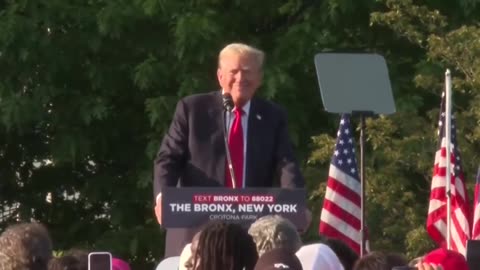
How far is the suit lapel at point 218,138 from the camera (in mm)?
7879

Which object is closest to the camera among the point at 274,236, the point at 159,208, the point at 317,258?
the point at 274,236

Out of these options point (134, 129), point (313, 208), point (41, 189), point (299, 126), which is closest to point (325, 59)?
point (313, 208)

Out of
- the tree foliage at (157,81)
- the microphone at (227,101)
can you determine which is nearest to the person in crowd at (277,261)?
the microphone at (227,101)

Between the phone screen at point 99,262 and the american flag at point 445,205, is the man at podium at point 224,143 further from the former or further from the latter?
the american flag at point 445,205

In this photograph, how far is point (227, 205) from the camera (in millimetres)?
7219

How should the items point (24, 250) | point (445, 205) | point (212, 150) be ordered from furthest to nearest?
point (445, 205)
point (212, 150)
point (24, 250)

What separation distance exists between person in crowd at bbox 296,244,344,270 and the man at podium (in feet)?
4.24

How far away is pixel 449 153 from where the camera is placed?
10.6m

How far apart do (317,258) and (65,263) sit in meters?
1.08

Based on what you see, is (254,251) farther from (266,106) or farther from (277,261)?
(266,106)

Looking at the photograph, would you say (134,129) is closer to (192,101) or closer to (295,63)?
(295,63)

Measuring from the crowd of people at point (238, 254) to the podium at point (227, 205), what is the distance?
588 millimetres

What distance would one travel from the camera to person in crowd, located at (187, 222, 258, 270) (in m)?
5.64

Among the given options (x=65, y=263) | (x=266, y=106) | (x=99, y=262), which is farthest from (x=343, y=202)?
(x=99, y=262)
